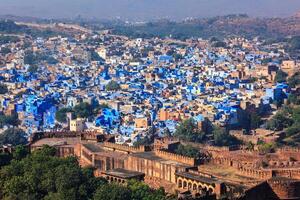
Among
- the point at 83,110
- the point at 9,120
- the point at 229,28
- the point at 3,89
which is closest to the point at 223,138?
the point at 83,110

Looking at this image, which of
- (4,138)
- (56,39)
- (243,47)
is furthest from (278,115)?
(56,39)

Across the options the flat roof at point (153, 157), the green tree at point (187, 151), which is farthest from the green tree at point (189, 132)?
the flat roof at point (153, 157)

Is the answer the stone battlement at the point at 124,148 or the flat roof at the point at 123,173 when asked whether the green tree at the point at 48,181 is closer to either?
the flat roof at the point at 123,173

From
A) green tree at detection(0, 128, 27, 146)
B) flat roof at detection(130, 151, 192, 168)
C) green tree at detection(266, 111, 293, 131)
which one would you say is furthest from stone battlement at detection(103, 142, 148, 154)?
green tree at detection(266, 111, 293, 131)

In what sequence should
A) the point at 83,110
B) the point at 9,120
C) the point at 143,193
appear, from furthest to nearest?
the point at 83,110
the point at 9,120
the point at 143,193

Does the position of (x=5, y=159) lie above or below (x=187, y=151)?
above

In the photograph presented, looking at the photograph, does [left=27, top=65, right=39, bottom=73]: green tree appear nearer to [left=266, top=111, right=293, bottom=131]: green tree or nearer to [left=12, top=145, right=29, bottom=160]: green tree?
[left=266, top=111, right=293, bottom=131]: green tree

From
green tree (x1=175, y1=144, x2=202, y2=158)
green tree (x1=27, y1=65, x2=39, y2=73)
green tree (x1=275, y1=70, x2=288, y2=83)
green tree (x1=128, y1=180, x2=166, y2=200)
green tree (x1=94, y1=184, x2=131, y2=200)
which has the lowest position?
green tree (x1=27, y1=65, x2=39, y2=73)

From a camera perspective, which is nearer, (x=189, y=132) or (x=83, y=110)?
(x=189, y=132)

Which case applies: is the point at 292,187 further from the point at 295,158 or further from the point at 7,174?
the point at 7,174

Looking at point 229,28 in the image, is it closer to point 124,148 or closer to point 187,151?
point 187,151
